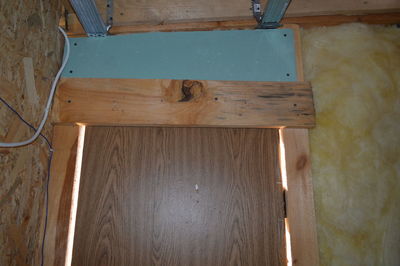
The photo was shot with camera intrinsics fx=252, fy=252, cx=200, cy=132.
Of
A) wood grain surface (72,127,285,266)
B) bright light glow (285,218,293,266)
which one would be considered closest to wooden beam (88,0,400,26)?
wood grain surface (72,127,285,266)

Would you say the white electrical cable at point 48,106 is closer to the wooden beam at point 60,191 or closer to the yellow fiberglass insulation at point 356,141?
the wooden beam at point 60,191

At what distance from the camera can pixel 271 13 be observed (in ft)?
3.96

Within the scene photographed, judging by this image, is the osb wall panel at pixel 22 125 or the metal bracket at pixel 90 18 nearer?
the osb wall panel at pixel 22 125

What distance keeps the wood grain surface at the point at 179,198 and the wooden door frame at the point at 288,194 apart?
0.17 feet

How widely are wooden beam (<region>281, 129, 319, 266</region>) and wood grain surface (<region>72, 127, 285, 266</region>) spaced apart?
0.17 ft

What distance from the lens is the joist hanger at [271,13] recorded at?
3.71 feet

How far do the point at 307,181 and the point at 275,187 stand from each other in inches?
5.5

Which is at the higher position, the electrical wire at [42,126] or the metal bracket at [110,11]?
the metal bracket at [110,11]

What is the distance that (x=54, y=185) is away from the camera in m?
1.11

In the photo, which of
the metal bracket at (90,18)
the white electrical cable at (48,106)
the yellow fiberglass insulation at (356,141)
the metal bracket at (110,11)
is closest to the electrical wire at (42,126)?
the white electrical cable at (48,106)

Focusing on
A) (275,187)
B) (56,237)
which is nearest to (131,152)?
(56,237)

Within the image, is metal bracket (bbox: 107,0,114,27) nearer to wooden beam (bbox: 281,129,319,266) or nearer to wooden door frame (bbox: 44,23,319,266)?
wooden door frame (bbox: 44,23,319,266)

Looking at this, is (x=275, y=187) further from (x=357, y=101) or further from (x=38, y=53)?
(x=38, y=53)

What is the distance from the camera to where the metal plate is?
4.09 feet
